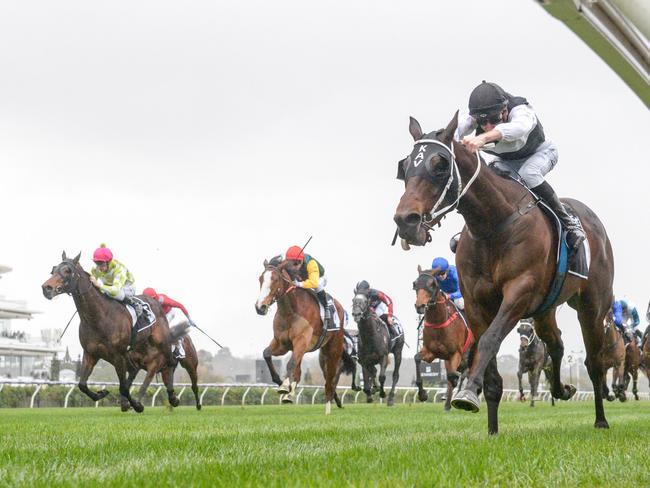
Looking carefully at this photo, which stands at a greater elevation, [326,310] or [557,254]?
[326,310]

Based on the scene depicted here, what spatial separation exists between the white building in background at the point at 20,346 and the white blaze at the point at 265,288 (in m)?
54.9

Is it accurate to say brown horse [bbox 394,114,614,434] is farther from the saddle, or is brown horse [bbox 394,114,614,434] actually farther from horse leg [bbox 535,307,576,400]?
horse leg [bbox 535,307,576,400]

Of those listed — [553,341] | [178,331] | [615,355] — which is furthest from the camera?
[615,355]

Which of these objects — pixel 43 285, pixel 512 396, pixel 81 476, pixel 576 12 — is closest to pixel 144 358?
pixel 43 285

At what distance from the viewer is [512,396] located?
38.6 meters

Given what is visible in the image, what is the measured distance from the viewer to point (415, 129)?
5793 millimetres

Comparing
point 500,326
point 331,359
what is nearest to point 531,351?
point 331,359

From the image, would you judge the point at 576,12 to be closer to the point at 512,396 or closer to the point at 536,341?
the point at 536,341

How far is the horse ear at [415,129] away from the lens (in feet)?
18.9

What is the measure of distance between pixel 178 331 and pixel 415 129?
10554 millimetres

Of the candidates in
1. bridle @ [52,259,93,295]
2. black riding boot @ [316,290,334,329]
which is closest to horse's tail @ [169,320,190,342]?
bridle @ [52,259,93,295]

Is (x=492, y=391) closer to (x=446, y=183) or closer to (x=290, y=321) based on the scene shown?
(x=446, y=183)

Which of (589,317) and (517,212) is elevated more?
(517,212)

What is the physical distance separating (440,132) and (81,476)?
3.11 meters
